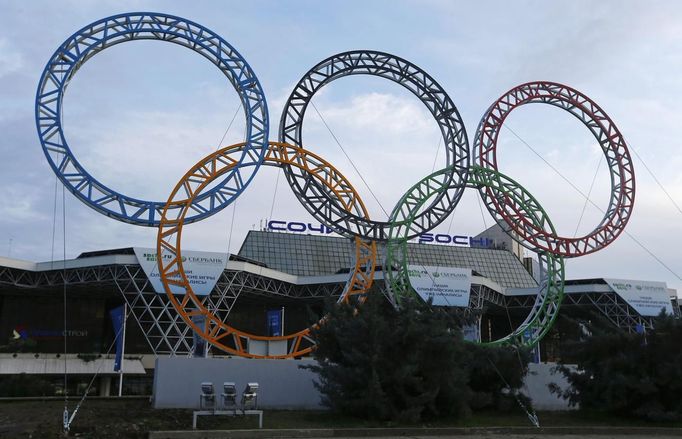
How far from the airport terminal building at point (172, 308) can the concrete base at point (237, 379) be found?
20831 millimetres

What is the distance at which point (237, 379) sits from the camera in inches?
971

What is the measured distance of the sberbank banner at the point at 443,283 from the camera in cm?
6031

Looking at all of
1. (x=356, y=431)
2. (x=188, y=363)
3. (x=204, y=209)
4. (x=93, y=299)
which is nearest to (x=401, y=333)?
(x=356, y=431)

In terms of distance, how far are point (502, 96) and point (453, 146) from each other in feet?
24.5

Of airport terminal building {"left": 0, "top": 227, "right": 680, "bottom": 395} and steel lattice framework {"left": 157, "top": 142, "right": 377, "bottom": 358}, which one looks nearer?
steel lattice framework {"left": 157, "top": 142, "right": 377, "bottom": 358}

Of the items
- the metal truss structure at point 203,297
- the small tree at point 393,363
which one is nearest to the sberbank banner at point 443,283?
the metal truss structure at point 203,297

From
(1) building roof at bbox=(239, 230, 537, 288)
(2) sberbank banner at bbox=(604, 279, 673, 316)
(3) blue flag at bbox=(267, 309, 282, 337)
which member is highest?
(1) building roof at bbox=(239, 230, 537, 288)

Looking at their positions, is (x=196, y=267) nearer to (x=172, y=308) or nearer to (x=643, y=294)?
(x=172, y=308)

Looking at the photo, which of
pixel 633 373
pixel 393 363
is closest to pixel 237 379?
pixel 393 363

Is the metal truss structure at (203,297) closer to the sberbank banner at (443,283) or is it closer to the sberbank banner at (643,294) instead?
the sberbank banner at (443,283)

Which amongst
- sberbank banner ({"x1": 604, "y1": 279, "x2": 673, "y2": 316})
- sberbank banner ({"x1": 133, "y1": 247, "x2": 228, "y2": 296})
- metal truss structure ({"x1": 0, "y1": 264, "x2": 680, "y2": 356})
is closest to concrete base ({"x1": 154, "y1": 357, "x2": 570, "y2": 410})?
metal truss structure ({"x1": 0, "y1": 264, "x2": 680, "y2": 356})

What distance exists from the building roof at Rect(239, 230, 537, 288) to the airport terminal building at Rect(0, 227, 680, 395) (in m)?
0.14

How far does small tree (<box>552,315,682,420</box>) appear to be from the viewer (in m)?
22.8

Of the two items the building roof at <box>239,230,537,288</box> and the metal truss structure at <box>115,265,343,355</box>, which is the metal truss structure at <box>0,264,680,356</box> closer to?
the metal truss structure at <box>115,265,343,355</box>
